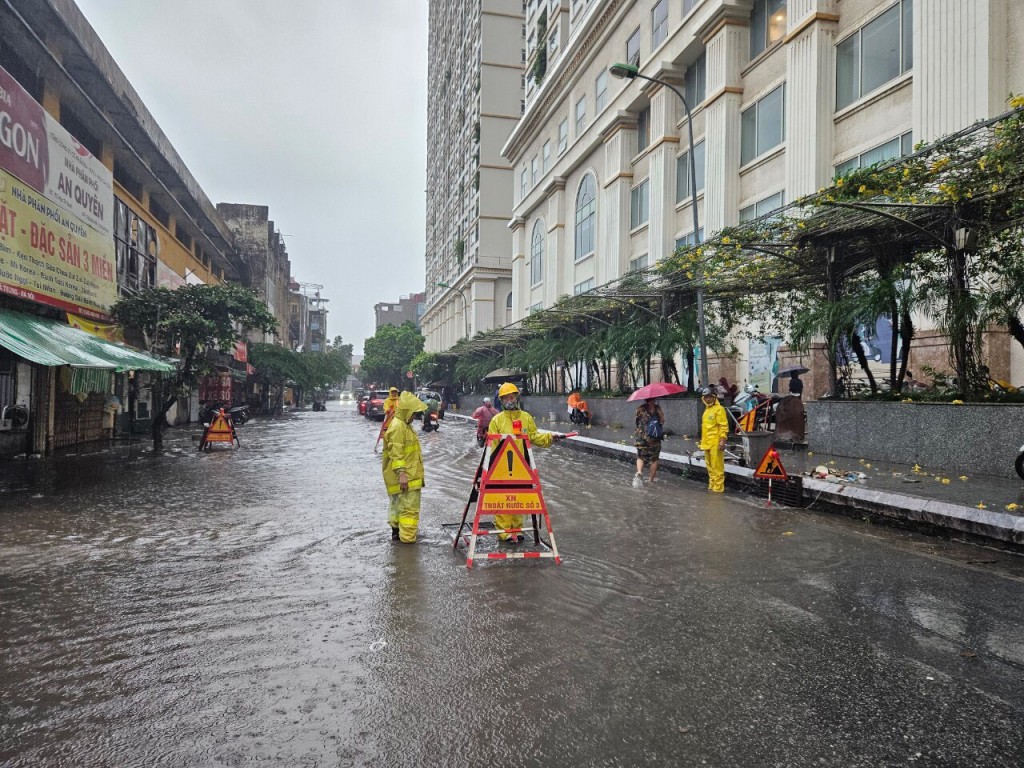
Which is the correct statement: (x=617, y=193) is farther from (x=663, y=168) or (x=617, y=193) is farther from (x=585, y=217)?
(x=585, y=217)

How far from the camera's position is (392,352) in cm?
9269

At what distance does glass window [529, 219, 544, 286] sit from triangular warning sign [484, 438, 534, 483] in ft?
134

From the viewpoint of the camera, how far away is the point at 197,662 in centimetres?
361

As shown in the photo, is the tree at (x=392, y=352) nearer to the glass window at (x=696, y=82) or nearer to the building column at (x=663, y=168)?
the building column at (x=663, y=168)

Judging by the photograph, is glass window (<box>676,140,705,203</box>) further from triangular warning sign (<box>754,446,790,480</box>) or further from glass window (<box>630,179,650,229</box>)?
triangular warning sign (<box>754,446,790,480</box>)

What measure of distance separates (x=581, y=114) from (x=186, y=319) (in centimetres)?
3017

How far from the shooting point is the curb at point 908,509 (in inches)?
258

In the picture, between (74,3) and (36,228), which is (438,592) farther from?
(74,3)

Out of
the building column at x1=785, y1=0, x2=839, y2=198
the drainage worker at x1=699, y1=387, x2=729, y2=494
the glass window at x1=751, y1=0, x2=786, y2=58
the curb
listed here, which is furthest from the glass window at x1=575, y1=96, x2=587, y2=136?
the curb

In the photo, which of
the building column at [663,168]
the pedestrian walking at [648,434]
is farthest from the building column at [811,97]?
the pedestrian walking at [648,434]

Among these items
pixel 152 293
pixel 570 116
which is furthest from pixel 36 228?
pixel 570 116

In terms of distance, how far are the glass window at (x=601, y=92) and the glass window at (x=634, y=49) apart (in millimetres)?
2622

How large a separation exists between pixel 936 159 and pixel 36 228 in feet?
57.9

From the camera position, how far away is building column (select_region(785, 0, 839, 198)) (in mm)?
20094
